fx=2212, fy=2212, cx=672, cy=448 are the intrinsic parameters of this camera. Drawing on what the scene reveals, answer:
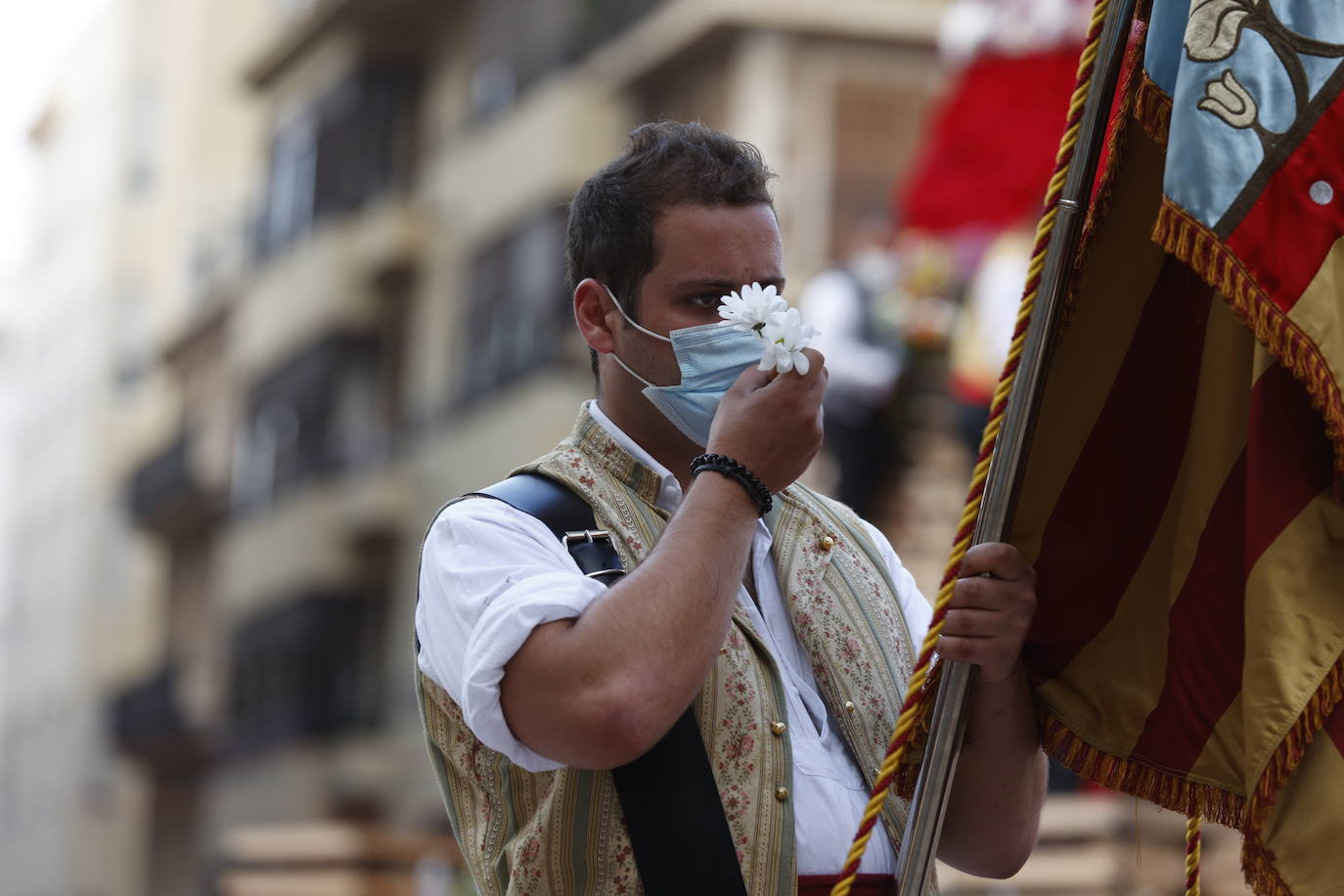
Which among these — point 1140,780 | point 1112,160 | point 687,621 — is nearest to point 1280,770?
point 1140,780

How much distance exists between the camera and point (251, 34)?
34.9 metres

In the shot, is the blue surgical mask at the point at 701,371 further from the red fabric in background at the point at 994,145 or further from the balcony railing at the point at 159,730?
the balcony railing at the point at 159,730

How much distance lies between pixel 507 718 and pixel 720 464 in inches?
18.2

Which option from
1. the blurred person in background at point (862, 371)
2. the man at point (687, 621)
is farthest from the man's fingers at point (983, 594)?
the blurred person in background at point (862, 371)

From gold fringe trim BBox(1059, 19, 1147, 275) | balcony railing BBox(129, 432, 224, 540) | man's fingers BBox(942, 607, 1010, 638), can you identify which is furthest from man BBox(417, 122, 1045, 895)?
balcony railing BBox(129, 432, 224, 540)

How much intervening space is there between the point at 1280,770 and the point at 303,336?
2595 cm

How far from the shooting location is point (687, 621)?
2932 mm

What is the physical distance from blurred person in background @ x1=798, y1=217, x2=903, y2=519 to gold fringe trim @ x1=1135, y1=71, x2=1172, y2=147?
780 cm

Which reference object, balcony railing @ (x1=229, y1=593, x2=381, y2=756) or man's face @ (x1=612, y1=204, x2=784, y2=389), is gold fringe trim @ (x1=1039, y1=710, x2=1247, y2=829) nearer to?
man's face @ (x1=612, y1=204, x2=784, y2=389)

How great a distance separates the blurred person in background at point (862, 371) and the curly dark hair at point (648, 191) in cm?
746

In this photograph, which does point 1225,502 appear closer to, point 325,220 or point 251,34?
point 325,220

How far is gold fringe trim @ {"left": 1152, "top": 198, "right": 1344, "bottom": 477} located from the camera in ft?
9.25

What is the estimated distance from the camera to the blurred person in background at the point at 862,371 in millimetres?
11320

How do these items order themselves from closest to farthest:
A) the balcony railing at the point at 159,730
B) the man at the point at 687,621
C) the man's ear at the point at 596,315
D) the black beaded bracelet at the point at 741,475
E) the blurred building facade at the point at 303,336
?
the man at the point at 687,621, the black beaded bracelet at the point at 741,475, the man's ear at the point at 596,315, the blurred building facade at the point at 303,336, the balcony railing at the point at 159,730
